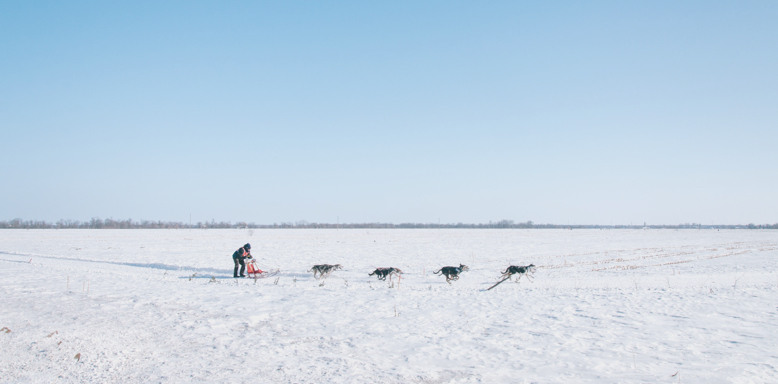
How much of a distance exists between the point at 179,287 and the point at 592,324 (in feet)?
44.1

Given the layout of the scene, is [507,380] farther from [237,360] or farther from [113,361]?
[113,361]

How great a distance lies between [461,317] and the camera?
10297 mm

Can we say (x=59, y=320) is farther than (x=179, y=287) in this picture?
No

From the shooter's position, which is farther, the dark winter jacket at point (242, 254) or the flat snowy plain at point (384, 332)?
the dark winter jacket at point (242, 254)

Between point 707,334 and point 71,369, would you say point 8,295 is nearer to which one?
point 71,369

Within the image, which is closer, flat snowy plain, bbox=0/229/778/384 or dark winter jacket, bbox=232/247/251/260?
flat snowy plain, bbox=0/229/778/384

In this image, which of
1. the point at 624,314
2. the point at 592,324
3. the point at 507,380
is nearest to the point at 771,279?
the point at 624,314

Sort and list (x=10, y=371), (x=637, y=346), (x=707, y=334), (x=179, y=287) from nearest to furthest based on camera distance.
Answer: (x=10, y=371) → (x=637, y=346) → (x=707, y=334) → (x=179, y=287)

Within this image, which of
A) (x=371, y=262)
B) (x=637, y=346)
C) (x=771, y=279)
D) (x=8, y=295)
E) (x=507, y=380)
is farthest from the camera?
(x=371, y=262)

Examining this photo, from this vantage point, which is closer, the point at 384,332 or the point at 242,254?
the point at 384,332

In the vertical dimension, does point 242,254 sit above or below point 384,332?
above

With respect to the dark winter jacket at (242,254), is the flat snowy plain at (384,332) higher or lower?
lower

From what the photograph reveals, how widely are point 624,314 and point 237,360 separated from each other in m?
9.44

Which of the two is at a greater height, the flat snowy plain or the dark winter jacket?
the dark winter jacket
